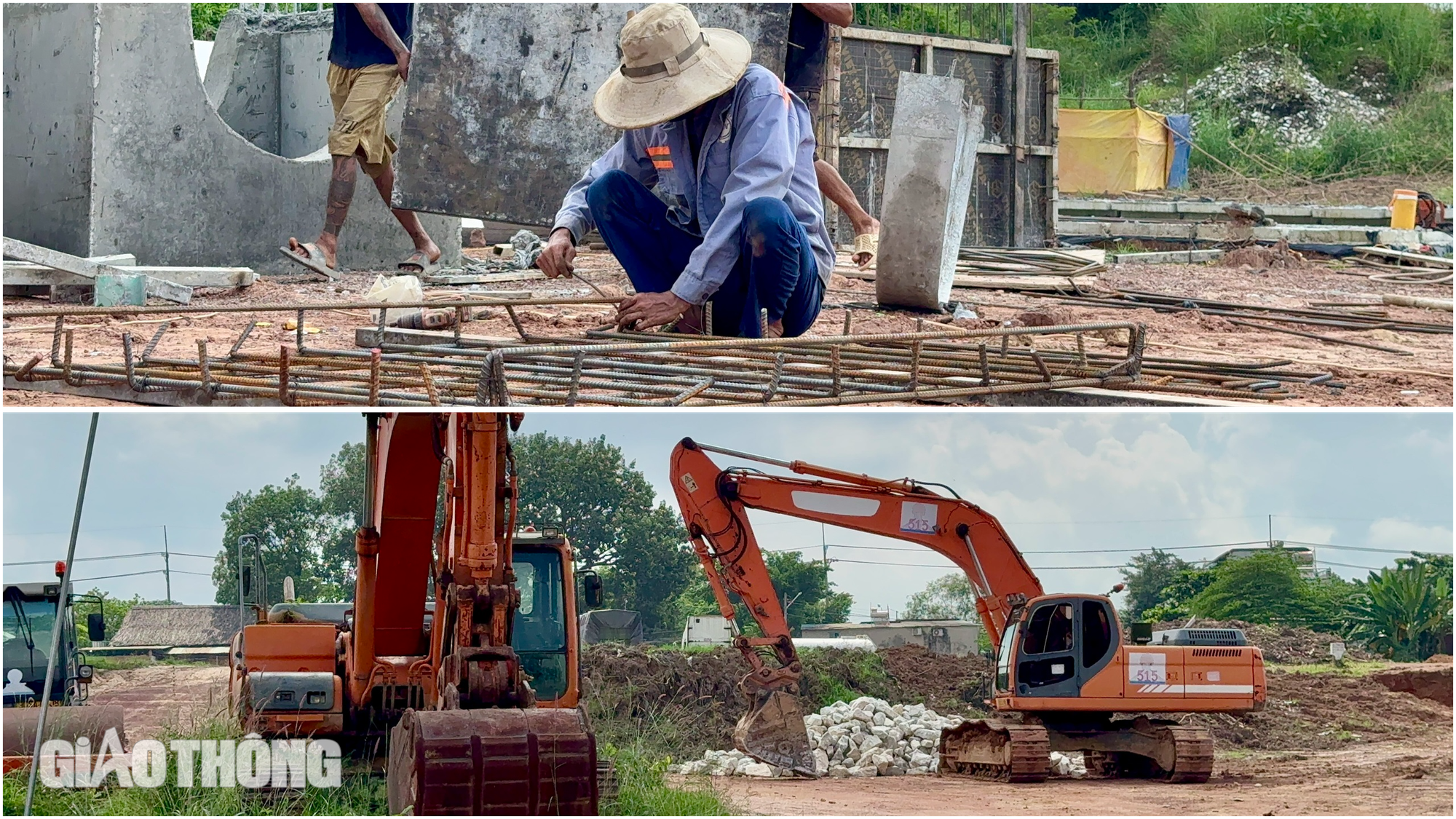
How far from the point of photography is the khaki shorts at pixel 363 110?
27.5ft

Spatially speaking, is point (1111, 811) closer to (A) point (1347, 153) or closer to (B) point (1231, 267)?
(B) point (1231, 267)

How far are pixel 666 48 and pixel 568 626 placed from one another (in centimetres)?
308

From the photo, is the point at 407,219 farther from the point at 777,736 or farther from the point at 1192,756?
the point at 1192,756

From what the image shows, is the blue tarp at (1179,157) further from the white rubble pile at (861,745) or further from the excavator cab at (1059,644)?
the excavator cab at (1059,644)

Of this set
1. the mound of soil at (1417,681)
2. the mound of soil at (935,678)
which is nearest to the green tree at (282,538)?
the mound of soil at (935,678)

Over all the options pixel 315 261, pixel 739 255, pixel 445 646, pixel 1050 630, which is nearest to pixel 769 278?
pixel 739 255

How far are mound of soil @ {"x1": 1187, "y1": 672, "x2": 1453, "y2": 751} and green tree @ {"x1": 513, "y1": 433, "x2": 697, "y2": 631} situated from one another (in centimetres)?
464

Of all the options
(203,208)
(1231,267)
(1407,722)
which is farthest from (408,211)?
(1407,722)

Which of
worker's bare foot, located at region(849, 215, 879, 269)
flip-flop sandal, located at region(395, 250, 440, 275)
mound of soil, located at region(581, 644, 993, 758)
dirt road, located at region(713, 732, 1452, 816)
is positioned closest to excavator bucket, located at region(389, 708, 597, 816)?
dirt road, located at region(713, 732, 1452, 816)

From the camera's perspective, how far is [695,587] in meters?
11.6

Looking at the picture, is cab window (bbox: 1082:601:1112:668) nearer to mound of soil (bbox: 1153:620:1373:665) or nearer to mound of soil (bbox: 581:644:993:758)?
mound of soil (bbox: 581:644:993:758)

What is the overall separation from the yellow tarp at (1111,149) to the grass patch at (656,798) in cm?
2049

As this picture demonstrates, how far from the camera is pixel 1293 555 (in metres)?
9.74

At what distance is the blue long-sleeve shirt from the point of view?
16.6 feet
